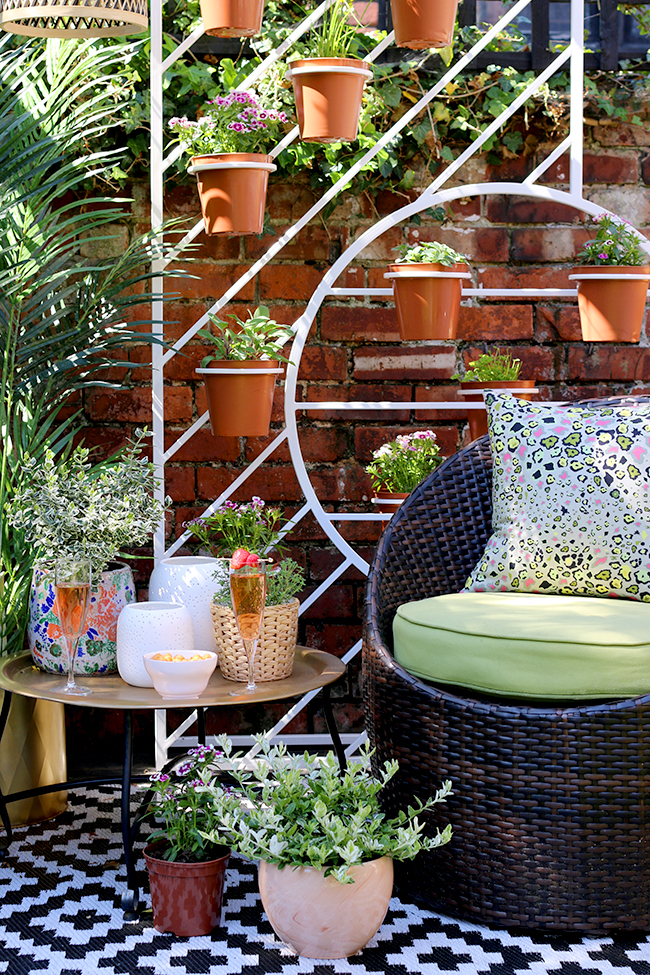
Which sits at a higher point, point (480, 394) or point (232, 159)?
point (232, 159)

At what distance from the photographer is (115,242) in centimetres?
254

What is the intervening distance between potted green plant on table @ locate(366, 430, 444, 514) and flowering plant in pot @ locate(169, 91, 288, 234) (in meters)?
0.56

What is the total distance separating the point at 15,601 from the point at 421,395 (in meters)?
1.08

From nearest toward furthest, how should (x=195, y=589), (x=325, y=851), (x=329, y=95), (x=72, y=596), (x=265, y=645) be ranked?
(x=325, y=851)
(x=72, y=596)
(x=265, y=645)
(x=195, y=589)
(x=329, y=95)

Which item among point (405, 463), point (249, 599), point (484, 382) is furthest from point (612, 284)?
point (249, 599)

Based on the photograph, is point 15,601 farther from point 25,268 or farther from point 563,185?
point 563,185

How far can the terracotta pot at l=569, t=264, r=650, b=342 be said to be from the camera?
2291mm

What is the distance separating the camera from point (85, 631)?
1.94m

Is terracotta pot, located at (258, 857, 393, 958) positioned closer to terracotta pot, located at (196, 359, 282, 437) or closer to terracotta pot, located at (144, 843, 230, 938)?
terracotta pot, located at (144, 843, 230, 938)

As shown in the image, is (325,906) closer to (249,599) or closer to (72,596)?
(249,599)

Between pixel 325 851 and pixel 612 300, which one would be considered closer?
pixel 325 851

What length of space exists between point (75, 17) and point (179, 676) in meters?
1.16

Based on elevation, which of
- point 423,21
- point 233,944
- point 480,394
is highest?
point 423,21

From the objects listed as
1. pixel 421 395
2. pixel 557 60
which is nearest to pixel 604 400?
pixel 421 395
